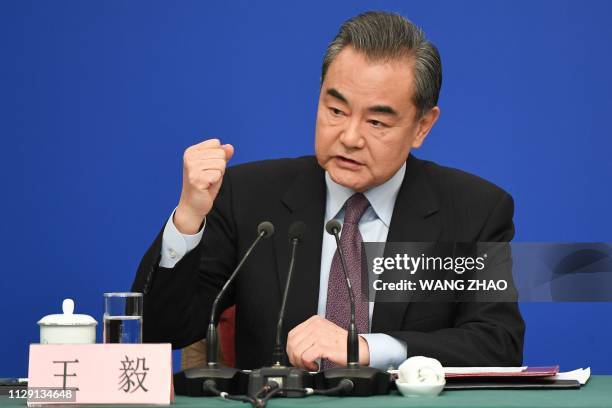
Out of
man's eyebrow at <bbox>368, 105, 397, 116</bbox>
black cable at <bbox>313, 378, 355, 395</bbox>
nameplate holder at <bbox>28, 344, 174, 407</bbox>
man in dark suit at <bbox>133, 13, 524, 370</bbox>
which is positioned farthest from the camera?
man's eyebrow at <bbox>368, 105, 397, 116</bbox>

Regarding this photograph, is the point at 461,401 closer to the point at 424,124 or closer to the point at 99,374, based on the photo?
the point at 99,374

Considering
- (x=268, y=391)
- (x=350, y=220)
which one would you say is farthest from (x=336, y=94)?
(x=268, y=391)

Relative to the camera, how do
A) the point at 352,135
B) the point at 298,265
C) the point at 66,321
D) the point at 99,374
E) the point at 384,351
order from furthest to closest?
the point at 298,265, the point at 352,135, the point at 384,351, the point at 66,321, the point at 99,374

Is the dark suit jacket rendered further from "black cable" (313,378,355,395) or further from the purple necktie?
"black cable" (313,378,355,395)

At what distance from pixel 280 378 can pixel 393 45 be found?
0.94 meters

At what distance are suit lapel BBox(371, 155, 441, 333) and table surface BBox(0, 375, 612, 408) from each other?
61 cm

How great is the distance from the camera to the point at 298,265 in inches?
93.8

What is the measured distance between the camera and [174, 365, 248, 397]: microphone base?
169cm

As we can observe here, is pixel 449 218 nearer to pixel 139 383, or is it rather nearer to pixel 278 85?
→ pixel 278 85

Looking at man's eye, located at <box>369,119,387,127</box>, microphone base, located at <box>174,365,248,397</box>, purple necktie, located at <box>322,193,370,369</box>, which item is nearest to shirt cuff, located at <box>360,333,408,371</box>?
purple necktie, located at <box>322,193,370,369</box>

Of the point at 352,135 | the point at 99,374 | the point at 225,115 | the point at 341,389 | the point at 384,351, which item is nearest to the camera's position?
the point at 99,374

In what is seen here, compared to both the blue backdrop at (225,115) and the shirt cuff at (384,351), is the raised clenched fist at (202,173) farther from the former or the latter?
the blue backdrop at (225,115)

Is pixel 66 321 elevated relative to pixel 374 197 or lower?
lower

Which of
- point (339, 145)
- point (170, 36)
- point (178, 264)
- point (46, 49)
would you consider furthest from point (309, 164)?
point (46, 49)
